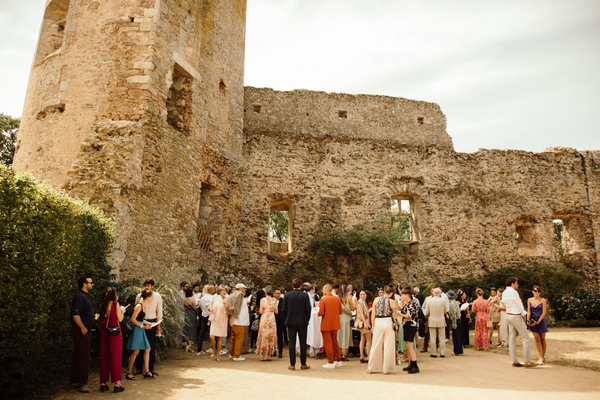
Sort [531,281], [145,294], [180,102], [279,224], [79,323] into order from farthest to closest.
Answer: [279,224]
[531,281]
[180,102]
[145,294]
[79,323]

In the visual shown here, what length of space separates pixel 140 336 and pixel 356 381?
11.0 feet

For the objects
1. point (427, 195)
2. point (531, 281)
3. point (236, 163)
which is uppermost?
point (236, 163)

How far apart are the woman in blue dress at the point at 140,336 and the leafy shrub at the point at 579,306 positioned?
15372 millimetres

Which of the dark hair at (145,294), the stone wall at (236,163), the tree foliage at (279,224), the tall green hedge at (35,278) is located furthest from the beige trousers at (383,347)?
the tree foliage at (279,224)

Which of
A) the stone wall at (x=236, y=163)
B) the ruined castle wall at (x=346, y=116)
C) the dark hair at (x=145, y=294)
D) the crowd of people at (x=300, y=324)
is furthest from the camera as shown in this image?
the ruined castle wall at (x=346, y=116)

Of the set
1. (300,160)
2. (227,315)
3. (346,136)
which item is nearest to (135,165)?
(227,315)

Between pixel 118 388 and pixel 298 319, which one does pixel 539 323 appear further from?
pixel 118 388

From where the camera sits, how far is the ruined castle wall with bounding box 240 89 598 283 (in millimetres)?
14844

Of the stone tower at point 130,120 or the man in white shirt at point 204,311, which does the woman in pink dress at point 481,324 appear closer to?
the man in white shirt at point 204,311

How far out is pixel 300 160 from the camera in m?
15.3

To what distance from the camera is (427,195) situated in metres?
16.2

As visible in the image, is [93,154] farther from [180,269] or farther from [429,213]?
[429,213]

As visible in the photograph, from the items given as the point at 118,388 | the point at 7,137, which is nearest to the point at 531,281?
the point at 118,388

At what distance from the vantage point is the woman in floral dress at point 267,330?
26.4 ft
